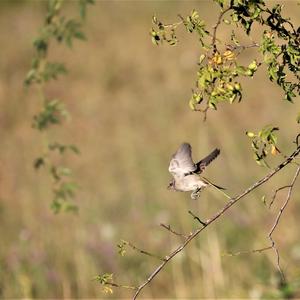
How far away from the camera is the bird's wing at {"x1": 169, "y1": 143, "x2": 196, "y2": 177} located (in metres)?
2.95

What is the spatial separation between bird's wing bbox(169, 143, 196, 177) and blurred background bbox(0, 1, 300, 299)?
1.48m

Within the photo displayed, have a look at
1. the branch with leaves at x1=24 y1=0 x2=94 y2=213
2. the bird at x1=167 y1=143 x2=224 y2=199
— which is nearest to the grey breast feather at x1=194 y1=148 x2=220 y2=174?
the bird at x1=167 y1=143 x2=224 y2=199

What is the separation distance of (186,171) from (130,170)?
9695mm

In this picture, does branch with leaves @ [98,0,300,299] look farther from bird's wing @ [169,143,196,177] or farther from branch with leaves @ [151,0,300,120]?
bird's wing @ [169,143,196,177]

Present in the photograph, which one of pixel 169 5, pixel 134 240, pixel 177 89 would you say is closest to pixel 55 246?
pixel 134 240

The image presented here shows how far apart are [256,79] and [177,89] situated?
169cm

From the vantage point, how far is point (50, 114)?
539cm

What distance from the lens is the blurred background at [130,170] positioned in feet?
23.9

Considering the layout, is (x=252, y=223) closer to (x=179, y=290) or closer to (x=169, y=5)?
(x=179, y=290)

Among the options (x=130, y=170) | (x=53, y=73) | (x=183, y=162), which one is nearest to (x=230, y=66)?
(x=183, y=162)

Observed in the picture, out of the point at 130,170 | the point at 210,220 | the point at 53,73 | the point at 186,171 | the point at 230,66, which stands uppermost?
the point at 130,170

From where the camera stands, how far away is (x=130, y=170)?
41.6ft

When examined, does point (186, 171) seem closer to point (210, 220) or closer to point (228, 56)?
point (210, 220)

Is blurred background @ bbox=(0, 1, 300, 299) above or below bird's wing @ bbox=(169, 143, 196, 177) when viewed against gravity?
above
